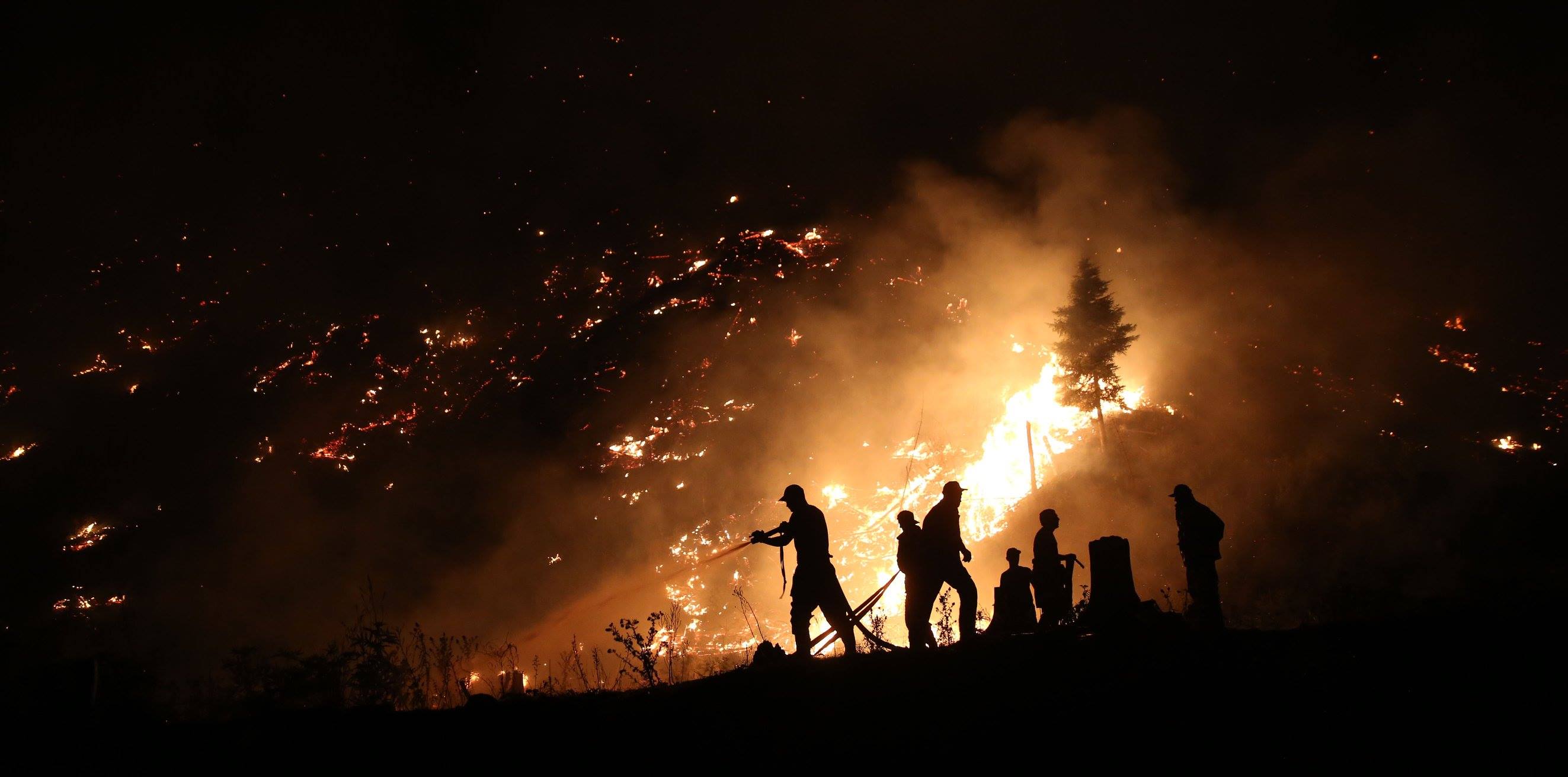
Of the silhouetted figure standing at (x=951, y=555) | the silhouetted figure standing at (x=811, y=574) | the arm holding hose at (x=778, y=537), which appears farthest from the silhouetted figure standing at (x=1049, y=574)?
the arm holding hose at (x=778, y=537)

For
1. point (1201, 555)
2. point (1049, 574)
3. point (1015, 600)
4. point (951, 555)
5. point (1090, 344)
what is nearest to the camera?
point (1201, 555)

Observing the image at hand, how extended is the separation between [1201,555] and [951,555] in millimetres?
2842

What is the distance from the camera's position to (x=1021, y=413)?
3491 cm

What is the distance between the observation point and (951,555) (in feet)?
27.3

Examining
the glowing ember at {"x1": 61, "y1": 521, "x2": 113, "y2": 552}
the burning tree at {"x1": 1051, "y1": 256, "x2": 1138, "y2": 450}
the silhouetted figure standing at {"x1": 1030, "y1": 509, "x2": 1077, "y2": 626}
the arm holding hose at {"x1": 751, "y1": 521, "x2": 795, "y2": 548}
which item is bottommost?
the silhouetted figure standing at {"x1": 1030, "y1": 509, "x2": 1077, "y2": 626}

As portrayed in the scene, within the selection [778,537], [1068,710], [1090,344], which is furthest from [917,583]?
[1090,344]

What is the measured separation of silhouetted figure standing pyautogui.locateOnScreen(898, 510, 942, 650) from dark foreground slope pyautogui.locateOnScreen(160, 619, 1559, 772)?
6.90 ft

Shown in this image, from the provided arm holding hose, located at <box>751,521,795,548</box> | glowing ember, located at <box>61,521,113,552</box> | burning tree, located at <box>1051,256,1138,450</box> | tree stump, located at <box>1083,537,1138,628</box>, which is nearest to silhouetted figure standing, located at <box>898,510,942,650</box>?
arm holding hose, located at <box>751,521,795,548</box>

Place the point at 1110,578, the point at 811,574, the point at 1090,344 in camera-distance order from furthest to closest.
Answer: the point at 1090,344, the point at 811,574, the point at 1110,578

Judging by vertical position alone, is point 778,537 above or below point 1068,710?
above

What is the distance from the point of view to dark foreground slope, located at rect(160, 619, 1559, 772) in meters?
4.10

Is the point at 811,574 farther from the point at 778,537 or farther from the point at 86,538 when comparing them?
the point at 86,538

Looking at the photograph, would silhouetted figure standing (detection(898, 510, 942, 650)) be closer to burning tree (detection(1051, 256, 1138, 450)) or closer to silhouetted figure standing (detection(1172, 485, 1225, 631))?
silhouetted figure standing (detection(1172, 485, 1225, 631))

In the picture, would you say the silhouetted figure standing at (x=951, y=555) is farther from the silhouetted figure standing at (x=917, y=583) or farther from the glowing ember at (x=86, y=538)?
the glowing ember at (x=86, y=538)
